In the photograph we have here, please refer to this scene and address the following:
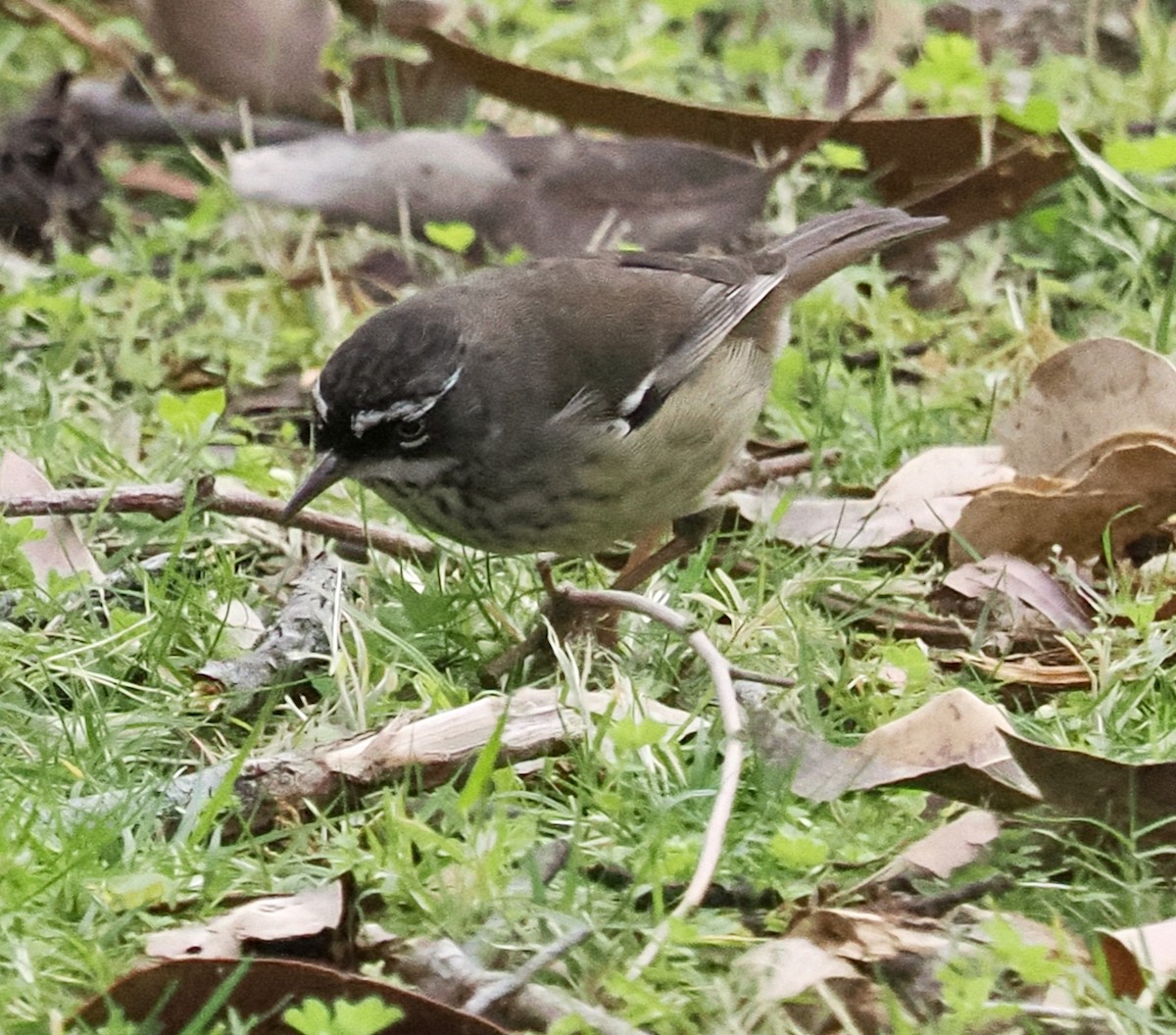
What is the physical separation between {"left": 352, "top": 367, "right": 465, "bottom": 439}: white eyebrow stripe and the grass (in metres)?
0.42

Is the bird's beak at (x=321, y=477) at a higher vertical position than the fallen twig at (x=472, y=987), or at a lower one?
higher

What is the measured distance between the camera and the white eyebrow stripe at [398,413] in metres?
4.42

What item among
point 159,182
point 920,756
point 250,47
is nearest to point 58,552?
point 920,756

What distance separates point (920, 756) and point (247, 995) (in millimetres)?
1359

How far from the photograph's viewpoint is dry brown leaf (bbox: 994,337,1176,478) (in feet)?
16.3

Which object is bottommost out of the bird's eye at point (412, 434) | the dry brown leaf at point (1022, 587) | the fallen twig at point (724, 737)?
the dry brown leaf at point (1022, 587)

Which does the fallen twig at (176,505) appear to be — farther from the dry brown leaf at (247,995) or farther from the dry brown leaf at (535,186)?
the dry brown leaf at (535,186)

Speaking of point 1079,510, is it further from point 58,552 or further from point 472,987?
point 58,552

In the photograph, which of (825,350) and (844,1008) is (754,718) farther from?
(825,350)

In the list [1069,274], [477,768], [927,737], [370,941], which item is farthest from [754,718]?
[1069,274]

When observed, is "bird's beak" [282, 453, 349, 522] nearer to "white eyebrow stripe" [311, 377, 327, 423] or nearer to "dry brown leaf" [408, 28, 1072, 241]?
"white eyebrow stripe" [311, 377, 327, 423]

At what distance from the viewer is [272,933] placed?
10.8ft

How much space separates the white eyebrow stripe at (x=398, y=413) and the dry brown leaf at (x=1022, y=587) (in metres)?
1.31

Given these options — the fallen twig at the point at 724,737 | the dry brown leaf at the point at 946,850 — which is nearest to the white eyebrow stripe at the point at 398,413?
the fallen twig at the point at 724,737
